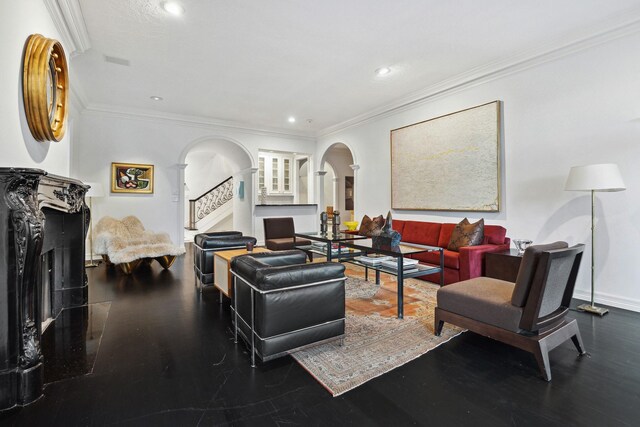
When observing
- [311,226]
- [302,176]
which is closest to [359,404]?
[311,226]

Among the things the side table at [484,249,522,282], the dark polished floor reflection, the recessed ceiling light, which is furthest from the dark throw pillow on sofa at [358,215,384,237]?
the recessed ceiling light

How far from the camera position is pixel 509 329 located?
6.97ft

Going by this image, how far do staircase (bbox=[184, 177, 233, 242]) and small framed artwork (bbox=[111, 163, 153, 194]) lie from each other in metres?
3.84

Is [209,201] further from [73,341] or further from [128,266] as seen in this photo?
[73,341]

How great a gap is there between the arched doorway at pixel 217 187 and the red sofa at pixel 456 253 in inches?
179

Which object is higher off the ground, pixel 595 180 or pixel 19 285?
pixel 595 180

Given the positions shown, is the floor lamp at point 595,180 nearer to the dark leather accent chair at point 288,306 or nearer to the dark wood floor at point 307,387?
the dark wood floor at point 307,387

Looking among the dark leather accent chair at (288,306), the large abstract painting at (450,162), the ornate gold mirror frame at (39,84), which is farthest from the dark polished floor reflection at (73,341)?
the large abstract painting at (450,162)

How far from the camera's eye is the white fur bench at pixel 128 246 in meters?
4.76

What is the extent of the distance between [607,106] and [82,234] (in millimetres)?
5943

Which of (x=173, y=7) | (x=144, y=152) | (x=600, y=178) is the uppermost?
(x=173, y=7)

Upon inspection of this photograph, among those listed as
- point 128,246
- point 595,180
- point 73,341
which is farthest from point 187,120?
point 595,180

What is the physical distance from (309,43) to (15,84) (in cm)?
281

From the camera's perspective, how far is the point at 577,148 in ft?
11.8
